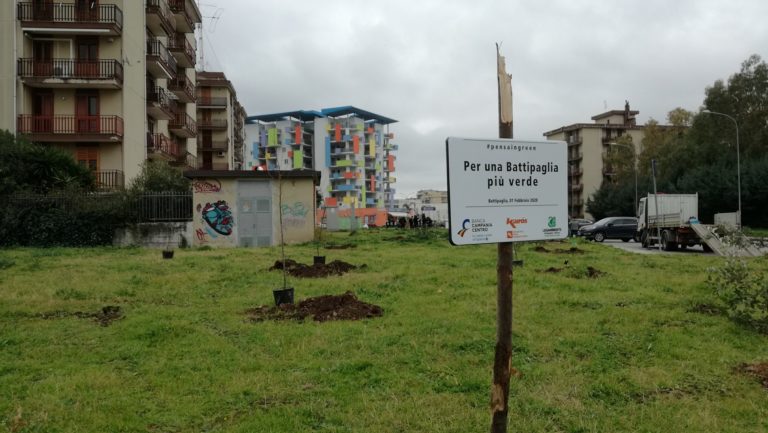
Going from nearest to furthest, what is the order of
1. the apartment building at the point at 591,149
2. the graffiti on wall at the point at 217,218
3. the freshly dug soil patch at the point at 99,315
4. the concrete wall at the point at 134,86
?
the freshly dug soil patch at the point at 99,315 → the graffiti on wall at the point at 217,218 → the concrete wall at the point at 134,86 → the apartment building at the point at 591,149

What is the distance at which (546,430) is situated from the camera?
14.9 feet

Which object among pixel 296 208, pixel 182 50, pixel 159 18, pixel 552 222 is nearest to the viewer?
pixel 552 222

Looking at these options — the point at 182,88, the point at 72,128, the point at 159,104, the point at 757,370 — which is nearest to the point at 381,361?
the point at 757,370

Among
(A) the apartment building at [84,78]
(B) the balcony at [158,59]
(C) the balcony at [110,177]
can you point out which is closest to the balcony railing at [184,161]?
(B) the balcony at [158,59]

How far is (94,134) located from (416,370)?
3119cm

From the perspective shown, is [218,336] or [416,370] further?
[218,336]

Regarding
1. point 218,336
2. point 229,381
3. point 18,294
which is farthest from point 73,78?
point 229,381

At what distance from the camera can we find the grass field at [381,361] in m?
4.80

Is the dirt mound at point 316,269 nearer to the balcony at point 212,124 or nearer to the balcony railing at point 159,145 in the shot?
the balcony railing at point 159,145

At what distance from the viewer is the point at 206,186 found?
2536 cm

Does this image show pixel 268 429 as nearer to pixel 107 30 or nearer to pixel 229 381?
pixel 229 381

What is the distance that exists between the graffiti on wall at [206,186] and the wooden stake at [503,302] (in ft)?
76.6

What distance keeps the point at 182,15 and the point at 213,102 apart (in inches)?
924

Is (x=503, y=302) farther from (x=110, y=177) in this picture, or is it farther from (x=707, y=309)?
(x=110, y=177)
